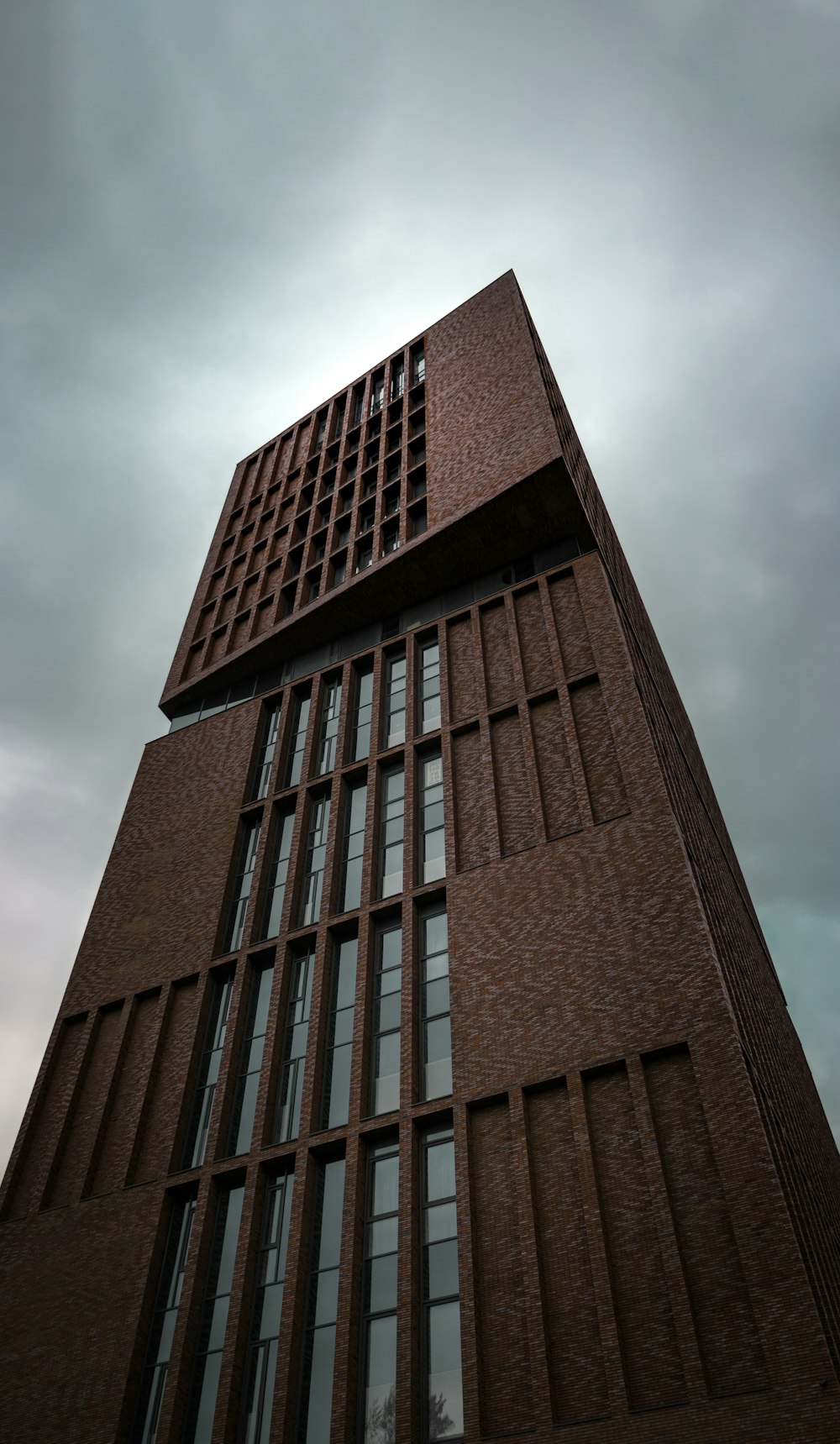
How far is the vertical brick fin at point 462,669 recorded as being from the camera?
2808 cm

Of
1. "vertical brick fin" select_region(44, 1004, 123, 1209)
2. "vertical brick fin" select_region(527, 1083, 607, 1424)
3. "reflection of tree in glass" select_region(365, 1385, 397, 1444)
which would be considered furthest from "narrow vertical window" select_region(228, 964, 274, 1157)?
"vertical brick fin" select_region(527, 1083, 607, 1424)

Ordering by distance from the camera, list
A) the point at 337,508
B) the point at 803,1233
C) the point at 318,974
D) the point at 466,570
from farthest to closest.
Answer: the point at 337,508 < the point at 466,570 < the point at 318,974 < the point at 803,1233

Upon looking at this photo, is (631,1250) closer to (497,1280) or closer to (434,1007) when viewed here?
(497,1280)

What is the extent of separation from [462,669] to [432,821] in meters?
5.53

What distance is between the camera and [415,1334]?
17.1 meters

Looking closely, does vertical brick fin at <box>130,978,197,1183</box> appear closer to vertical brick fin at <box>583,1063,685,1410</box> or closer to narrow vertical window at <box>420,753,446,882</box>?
narrow vertical window at <box>420,753,446,882</box>

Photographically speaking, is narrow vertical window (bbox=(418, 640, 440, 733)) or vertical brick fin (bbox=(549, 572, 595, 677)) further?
narrow vertical window (bbox=(418, 640, 440, 733))

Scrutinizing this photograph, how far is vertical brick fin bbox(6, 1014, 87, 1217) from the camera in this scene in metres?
23.2

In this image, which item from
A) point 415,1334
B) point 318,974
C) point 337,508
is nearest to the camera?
point 415,1334

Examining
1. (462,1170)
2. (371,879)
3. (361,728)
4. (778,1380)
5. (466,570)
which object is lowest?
(778,1380)

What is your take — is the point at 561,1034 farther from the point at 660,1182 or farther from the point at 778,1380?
the point at 778,1380

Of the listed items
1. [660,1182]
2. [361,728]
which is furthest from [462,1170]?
[361,728]

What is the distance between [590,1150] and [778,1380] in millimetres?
4407

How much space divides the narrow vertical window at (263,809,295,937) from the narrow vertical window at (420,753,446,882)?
4.10 meters
